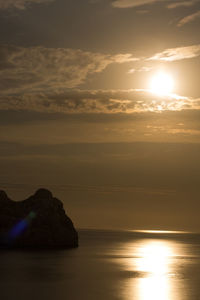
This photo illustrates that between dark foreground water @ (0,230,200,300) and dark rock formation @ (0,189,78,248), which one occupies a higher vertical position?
dark rock formation @ (0,189,78,248)

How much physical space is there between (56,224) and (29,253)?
16.1 metres

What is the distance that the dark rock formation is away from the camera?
13712 cm

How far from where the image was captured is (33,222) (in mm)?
139000

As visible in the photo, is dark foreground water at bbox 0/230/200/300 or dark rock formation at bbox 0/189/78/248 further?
dark rock formation at bbox 0/189/78/248

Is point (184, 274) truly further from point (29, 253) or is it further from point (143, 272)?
point (29, 253)

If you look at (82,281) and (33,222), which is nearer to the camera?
(82,281)

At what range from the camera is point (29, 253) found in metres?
128

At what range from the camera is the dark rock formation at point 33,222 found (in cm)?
13712

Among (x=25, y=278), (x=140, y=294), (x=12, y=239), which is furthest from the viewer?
(x=12, y=239)

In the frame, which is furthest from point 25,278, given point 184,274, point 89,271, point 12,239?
point 12,239

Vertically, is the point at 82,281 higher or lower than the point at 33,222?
lower

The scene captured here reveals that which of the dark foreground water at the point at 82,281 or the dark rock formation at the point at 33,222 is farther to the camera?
the dark rock formation at the point at 33,222

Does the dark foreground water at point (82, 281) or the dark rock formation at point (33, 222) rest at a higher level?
the dark rock formation at point (33, 222)

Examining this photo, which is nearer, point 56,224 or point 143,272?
point 143,272
